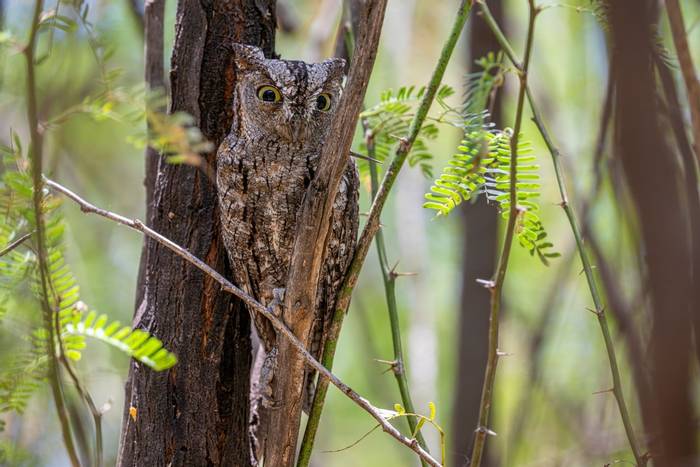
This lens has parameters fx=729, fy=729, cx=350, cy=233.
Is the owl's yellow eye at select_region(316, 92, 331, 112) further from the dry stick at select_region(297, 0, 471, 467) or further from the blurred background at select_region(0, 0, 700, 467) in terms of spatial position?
the dry stick at select_region(297, 0, 471, 467)

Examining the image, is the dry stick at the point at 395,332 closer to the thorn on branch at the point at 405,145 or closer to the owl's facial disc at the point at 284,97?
the owl's facial disc at the point at 284,97

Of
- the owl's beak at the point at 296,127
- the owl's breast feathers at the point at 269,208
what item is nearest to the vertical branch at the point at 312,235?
the owl's breast feathers at the point at 269,208

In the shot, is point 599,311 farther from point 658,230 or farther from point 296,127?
point 296,127

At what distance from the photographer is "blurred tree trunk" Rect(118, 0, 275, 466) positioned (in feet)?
6.28

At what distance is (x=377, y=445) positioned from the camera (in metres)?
7.60

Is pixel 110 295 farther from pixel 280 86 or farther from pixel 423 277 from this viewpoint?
pixel 280 86

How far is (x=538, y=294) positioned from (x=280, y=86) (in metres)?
3.69

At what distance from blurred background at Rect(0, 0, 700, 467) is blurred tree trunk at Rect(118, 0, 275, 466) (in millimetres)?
163

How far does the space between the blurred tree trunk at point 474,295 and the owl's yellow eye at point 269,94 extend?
1.92 metres

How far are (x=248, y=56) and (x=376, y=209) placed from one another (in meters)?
0.64

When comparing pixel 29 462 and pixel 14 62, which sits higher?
pixel 14 62

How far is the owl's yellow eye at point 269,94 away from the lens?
2008 mm

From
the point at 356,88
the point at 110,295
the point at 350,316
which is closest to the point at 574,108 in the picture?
the point at 350,316

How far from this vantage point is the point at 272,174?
6.61 ft
